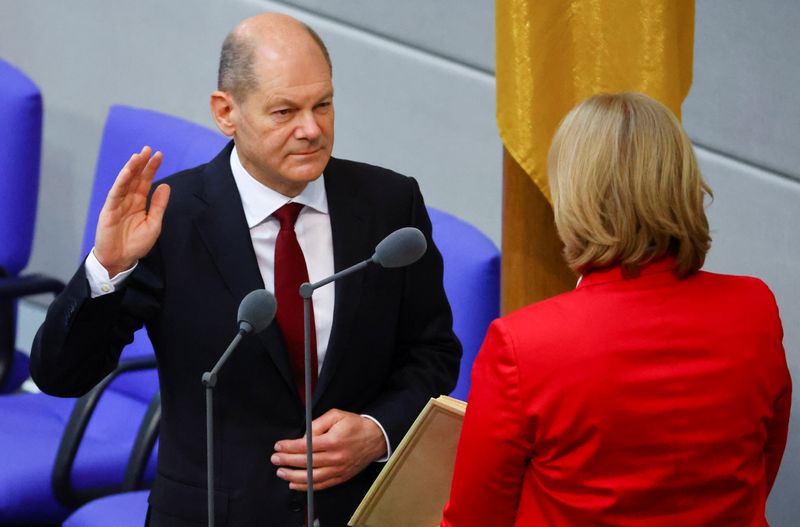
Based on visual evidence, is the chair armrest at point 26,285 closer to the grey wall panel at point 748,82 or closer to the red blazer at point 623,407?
the grey wall panel at point 748,82

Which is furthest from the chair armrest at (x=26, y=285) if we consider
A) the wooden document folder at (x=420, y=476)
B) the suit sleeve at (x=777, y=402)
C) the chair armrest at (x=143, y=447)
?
the suit sleeve at (x=777, y=402)

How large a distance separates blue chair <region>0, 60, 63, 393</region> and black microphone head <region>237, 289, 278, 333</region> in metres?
2.08

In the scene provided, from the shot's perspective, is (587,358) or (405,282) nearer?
(587,358)

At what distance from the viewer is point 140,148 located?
3.39 metres

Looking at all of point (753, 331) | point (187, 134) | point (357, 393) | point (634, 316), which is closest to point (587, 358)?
point (634, 316)

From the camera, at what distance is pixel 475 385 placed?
170 cm

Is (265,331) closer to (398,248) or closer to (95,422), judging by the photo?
(398,248)

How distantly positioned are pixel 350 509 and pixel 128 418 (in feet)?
5.06

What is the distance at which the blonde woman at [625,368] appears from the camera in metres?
1.64

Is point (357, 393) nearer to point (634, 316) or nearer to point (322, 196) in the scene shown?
point (322, 196)

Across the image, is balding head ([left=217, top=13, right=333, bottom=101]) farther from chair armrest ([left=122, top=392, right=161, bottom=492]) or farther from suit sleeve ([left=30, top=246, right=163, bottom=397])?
chair armrest ([left=122, top=392, right=161, bottom=492])

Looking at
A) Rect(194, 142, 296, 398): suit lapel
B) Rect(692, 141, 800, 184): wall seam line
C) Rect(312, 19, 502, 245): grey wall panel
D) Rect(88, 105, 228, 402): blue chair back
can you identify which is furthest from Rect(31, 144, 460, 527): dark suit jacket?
Rect(312, 19, 502, 245): grey wall panel

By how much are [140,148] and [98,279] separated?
5.14 ft

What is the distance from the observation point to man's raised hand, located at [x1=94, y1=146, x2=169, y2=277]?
186cm
